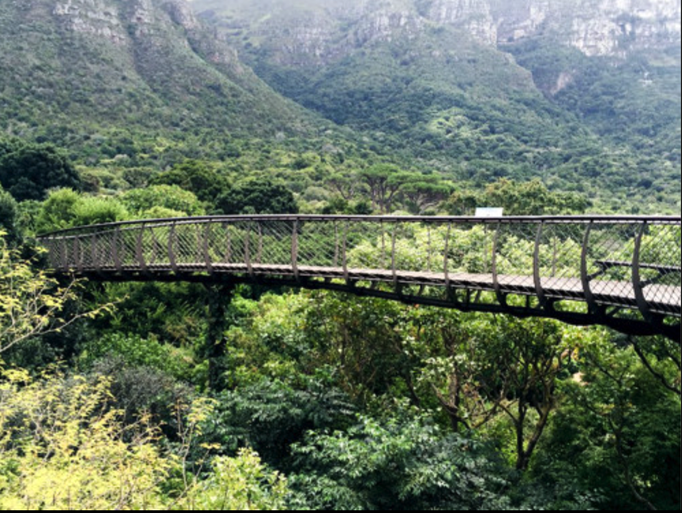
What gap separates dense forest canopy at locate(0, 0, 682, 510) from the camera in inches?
316

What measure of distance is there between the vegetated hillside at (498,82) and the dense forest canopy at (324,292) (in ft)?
1.79

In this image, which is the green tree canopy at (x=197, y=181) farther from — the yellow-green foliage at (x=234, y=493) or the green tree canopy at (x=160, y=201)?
the yellow-green foliage at (x=234, y=493)

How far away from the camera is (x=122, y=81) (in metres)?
59.6

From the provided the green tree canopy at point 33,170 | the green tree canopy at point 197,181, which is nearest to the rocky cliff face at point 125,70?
the green tree canopy at point 33,170

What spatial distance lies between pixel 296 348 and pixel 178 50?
69001mm

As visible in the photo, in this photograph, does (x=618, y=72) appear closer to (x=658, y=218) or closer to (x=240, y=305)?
(x=240, y=305)

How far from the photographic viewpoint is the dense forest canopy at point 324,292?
26.3ft

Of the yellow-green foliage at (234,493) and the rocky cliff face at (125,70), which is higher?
the rocky cliff face at (125,70)

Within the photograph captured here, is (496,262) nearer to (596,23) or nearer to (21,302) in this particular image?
(21,302)

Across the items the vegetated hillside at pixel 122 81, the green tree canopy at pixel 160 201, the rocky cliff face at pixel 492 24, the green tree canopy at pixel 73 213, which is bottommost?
the green tree canopy at pixel 160 201

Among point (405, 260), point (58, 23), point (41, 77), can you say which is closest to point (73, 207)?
point (405, 260)

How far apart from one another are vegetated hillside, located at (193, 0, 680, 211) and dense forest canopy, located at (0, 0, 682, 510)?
0.54 meters

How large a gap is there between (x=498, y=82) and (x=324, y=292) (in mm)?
85215

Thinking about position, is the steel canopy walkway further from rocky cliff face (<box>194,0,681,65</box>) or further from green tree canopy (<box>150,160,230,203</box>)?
rocky cliff face (<box>194,0,681,65</box>)
